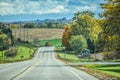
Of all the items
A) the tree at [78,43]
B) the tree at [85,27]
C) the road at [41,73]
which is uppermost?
the tree at [85,27]

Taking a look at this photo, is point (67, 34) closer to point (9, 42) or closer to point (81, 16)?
point (81, 16)

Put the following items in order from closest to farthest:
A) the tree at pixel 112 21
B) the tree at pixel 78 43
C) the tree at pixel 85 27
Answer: the tree at pixel 112 21 → the tree at pixel 78 43 → the tree at pixel 85 27

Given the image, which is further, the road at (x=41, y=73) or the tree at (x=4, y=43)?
the tree at (x=4, y=43)

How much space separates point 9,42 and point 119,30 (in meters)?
153

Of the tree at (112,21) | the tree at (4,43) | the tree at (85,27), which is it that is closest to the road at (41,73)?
the tree at (112,21)

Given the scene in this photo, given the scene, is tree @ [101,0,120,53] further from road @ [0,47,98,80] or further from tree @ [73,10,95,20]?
tree @ [73,10,95,20]

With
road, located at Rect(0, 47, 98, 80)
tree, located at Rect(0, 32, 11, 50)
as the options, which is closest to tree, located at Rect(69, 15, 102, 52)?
tree, located at Rect(0, 32, 11, 50)

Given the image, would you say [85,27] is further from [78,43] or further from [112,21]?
[112,21]

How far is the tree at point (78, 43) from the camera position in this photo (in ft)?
518

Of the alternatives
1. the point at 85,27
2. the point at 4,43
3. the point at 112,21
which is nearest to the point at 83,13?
the point at 85,27

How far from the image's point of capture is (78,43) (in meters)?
161

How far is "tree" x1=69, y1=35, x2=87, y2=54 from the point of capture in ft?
518

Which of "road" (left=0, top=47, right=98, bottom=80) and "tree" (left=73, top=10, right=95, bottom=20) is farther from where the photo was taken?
"tree" (left=73, top=10, right=95, bottom=20)

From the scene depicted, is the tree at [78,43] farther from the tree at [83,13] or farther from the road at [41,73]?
the road at [41,73]
